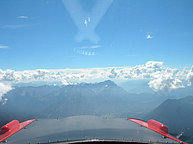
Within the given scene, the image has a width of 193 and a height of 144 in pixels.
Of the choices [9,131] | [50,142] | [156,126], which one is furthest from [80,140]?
[156,126]

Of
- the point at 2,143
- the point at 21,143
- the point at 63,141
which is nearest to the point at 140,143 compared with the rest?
the point at 63,141

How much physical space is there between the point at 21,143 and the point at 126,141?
12.3 m

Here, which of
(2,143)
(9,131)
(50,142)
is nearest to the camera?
(50,142)

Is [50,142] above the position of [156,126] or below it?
above

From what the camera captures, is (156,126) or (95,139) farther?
(156,126)

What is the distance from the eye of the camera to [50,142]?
1541cm

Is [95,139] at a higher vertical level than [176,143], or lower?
higher

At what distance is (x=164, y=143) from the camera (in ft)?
53.6

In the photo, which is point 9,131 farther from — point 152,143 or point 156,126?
point 156,126

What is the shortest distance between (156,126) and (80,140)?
1669 cm

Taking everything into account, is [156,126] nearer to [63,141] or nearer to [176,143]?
[176,143]

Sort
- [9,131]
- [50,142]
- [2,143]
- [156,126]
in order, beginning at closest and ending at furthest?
[50,142]
[2,143]
[9,131]
[156,126]

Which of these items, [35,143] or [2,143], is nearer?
[35,143]

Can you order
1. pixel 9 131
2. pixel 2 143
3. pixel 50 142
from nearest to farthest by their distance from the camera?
pixel 50 142
pixel 2 143
pixel 9 131
